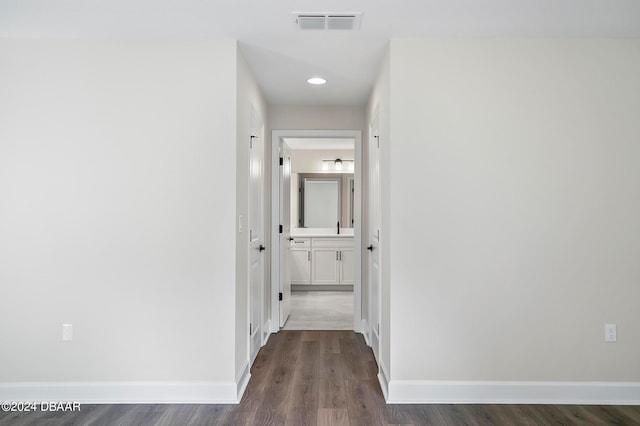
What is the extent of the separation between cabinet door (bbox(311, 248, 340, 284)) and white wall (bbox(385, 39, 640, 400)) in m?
4.09

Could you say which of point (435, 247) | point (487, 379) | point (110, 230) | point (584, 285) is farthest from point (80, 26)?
point (584, 285)

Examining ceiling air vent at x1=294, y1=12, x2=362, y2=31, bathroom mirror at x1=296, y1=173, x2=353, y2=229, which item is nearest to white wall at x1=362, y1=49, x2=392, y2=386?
ceiling air vent at x1=294, y1=12, x2=362, y2=31

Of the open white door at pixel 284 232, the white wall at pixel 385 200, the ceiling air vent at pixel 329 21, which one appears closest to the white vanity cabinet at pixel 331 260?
the open white door at pixel 284 232

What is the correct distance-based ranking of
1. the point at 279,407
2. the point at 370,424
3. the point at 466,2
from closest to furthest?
the point at 466,2, the point at 370,424, the point at 279,407

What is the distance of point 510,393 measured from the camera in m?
2.79

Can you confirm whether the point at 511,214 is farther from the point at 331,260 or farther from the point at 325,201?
the point at 325,201

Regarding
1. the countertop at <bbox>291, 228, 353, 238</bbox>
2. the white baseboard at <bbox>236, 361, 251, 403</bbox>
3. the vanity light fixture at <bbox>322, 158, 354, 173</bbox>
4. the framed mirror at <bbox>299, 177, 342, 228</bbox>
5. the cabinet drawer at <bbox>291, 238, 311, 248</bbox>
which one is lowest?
the white baseboard at <bbox>236, 361, 251, 403</bbox>

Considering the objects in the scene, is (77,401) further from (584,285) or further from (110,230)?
(584,285)

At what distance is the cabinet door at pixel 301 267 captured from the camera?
691 centimetres

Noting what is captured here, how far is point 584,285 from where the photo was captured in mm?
2824

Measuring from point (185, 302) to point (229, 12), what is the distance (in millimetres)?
1778

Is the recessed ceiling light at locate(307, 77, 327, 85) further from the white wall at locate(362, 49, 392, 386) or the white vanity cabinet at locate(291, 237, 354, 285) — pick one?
the white vanity cabinet at locate(291, 237, 354, 285)

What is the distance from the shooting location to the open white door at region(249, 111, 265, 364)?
3439 mm

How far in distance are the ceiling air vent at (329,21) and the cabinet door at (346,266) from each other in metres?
4.61
